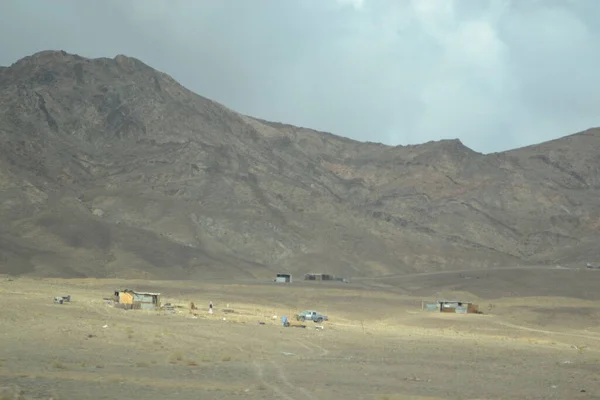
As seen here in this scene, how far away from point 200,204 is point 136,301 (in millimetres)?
95206

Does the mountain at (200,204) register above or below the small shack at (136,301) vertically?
above

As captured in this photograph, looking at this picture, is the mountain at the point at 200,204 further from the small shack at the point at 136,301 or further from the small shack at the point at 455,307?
the small shack at the point at 136,301

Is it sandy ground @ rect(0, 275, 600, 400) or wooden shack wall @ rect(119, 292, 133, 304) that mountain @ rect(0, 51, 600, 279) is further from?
sandy ground @ rect(0, 275, 600, 400)

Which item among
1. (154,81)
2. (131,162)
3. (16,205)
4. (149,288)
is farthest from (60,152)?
(149,288)

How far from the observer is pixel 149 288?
8206cm

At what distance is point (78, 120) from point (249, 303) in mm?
111670

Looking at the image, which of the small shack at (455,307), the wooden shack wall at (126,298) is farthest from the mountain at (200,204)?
the wooden shack wall at (126,298)

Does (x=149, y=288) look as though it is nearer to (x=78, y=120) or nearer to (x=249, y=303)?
(x=249, y=303)

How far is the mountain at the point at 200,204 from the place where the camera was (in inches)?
4899

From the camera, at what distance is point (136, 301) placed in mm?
54812

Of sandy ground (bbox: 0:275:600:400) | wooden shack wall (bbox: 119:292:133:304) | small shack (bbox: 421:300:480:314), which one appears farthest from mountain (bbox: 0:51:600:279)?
sandy ground (bbox: 0:275:600:400)

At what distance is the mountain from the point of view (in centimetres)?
12444

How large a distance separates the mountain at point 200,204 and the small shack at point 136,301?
54384 millimetres

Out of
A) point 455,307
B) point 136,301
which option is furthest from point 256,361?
point 455,307
